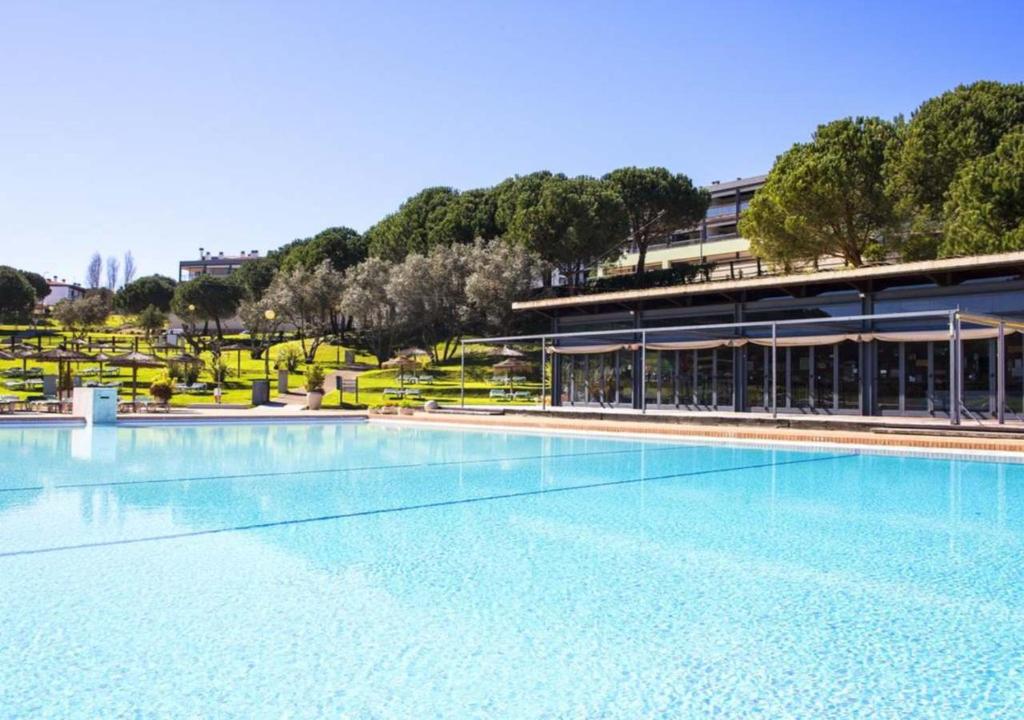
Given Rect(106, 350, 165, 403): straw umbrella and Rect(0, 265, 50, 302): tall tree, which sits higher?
Rect(0, 265, 50, 302): tall tree

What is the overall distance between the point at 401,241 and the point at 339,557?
4838 cm

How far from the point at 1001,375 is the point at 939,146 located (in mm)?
18591

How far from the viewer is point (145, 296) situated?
7300cm

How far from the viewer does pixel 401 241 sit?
53906 mm

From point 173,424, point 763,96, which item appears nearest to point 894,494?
point 763,96

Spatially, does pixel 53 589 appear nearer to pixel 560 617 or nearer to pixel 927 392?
pixel 560 617

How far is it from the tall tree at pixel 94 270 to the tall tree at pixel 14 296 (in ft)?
163

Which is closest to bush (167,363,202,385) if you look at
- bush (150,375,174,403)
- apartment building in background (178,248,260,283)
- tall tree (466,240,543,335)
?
bush (150,375,174,403)

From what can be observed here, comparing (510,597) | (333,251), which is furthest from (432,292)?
(510,597)

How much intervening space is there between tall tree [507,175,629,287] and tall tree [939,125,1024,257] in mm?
20114

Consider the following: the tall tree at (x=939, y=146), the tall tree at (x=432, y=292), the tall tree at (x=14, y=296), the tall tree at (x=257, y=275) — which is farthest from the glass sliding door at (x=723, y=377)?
the tall tree at (x=14, y=296)

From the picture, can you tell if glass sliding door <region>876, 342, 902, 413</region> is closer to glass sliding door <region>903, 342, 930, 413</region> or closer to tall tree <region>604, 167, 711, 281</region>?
glass sliding door <region>903, 342, 930, 413</region>

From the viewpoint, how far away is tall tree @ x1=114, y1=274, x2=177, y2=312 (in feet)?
239

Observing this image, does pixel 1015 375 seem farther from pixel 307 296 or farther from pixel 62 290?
pixel 62 290
